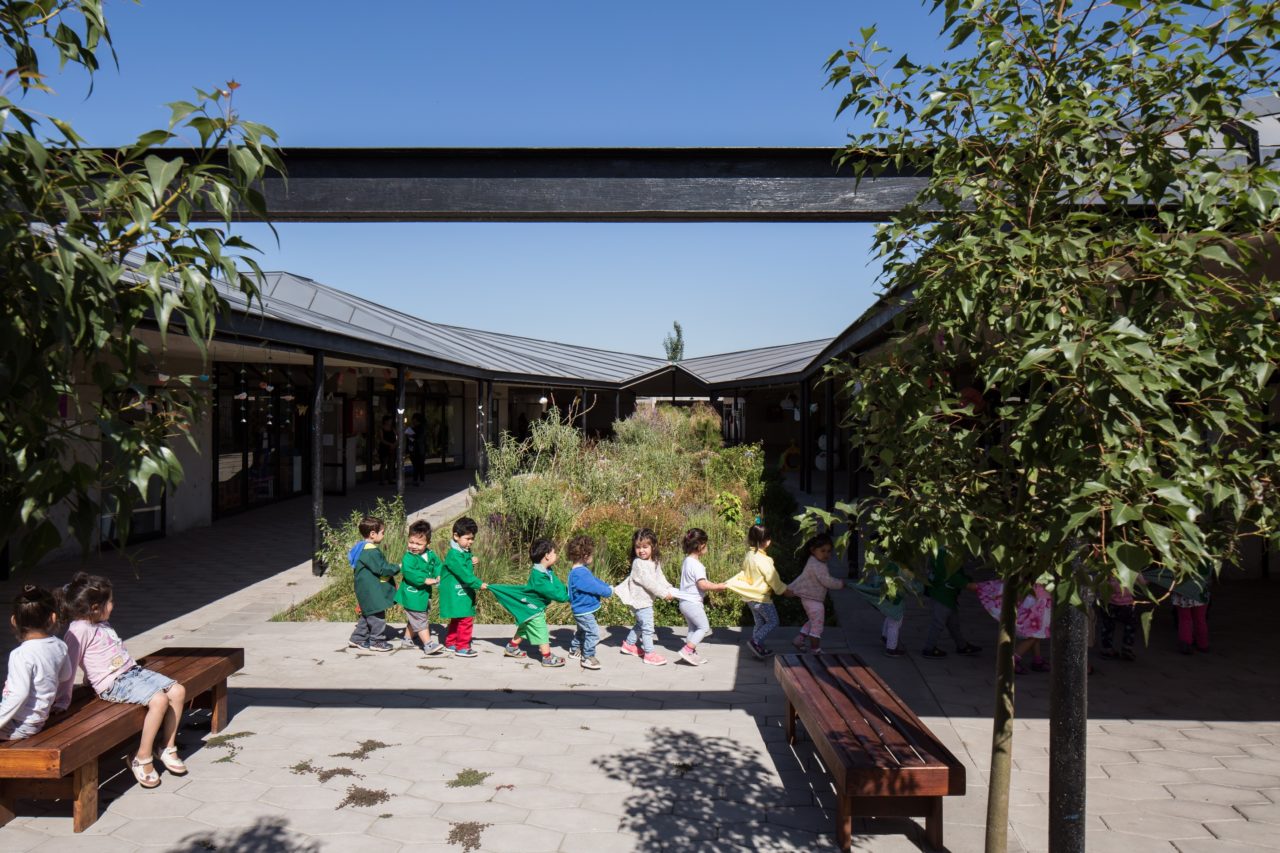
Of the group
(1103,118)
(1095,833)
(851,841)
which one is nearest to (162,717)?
(851,841)

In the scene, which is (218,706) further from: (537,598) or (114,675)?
A: (537,598)

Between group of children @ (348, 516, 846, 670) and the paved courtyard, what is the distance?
218 millimetres

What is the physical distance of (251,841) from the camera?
3914mm

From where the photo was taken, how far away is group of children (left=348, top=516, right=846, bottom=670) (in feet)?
22.4

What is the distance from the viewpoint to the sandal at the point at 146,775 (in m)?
4.44

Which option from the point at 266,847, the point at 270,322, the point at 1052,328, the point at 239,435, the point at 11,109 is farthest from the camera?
the point at 239,435

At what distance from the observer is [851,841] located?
3973 mm

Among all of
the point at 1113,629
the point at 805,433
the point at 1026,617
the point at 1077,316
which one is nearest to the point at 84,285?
the point at 1077,316

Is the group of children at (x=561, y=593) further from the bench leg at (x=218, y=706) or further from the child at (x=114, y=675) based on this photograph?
the child at (x=114, y=675)

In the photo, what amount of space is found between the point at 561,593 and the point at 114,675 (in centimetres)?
305

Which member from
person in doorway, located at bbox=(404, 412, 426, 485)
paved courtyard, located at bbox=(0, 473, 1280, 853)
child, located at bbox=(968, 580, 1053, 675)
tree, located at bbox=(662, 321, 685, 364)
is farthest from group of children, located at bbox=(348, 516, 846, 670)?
tree, located at bbox=(662, 321, 685, 364)

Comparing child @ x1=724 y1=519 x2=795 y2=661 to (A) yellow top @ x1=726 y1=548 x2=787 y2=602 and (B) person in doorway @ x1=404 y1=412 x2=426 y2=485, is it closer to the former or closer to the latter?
(A) yellow top @ x1=726 y1=548 x2=787 y2=602

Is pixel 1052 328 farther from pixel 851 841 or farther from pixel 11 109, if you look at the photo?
pixel 851 841

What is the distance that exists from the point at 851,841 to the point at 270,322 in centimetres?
720
